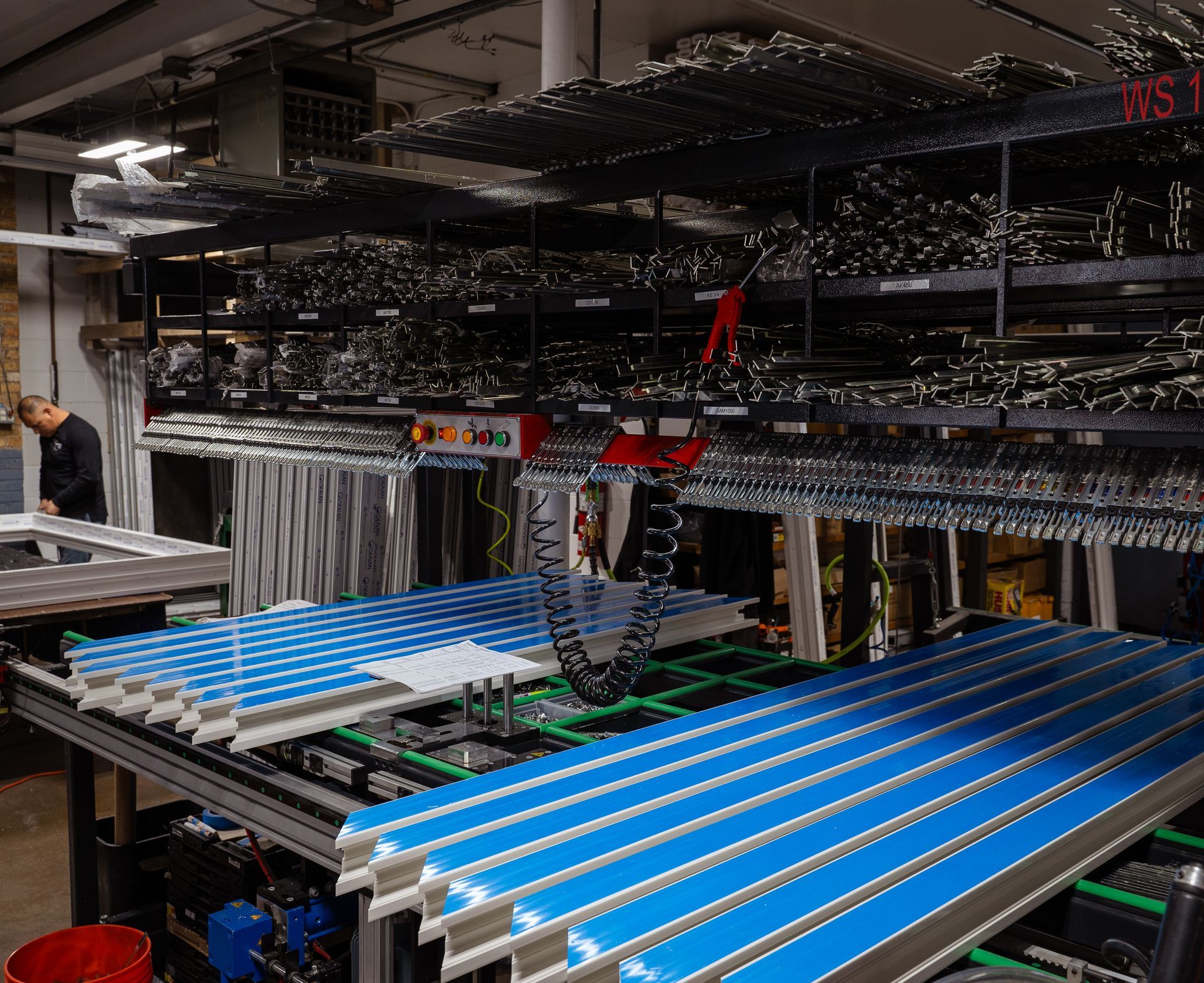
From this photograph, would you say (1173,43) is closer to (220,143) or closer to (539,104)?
(539,104)

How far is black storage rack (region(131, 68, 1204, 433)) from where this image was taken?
201cm

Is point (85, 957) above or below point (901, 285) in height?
below

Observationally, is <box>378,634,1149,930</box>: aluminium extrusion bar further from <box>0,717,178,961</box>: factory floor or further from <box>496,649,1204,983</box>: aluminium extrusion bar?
<box>0,717,178,961</box>: factory floor

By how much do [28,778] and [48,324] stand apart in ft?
15.5

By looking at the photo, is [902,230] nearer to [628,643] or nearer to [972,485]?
[972,485]

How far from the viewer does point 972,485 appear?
2258 mm

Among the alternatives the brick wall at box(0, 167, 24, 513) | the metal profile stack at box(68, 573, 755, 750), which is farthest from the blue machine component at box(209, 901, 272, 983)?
the brick wall at box(0, 167, 24, 513)

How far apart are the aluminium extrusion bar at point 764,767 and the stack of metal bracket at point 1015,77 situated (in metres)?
1.35

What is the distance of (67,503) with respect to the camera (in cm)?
707

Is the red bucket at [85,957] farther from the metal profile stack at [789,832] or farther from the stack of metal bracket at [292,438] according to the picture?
the metal profile stack at [789,832]

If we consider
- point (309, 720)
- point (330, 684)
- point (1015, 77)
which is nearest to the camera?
point (1015, 77)

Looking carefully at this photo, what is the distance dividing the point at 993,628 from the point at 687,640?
1014 millimetres

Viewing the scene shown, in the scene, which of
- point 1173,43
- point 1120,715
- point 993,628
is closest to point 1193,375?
point 1173,43

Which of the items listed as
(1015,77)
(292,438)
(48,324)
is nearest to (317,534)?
(292,438)
